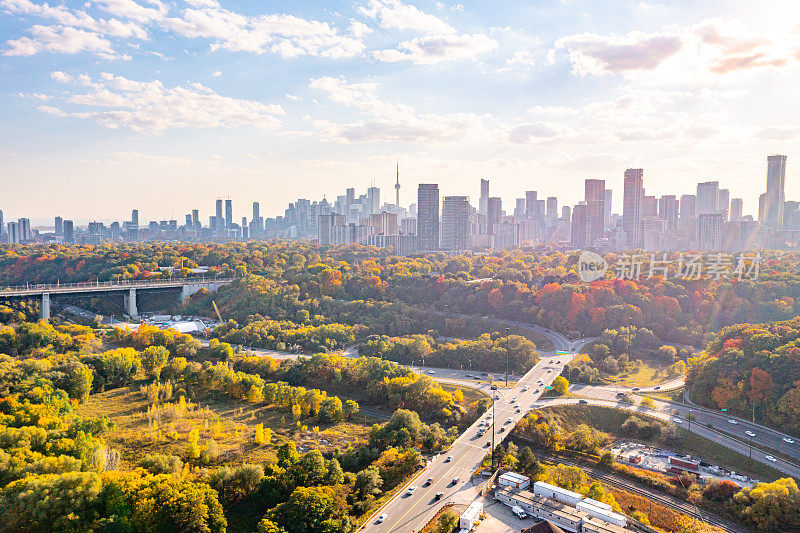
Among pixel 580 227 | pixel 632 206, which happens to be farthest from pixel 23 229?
pixel 632 206

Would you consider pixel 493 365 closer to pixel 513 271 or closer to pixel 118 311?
pixel 513 271

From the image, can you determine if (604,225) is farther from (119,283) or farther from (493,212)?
(119,283)

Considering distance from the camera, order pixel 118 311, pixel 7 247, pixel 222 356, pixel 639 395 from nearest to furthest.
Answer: pixel 639 395, pixel 222 356, pixel 118 311, pixel 7 247

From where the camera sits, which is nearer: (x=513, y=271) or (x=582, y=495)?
(x=582, y=495)

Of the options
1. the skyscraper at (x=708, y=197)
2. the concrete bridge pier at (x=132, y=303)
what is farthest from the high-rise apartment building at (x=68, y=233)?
the skyscraper at (x=708, y=197)

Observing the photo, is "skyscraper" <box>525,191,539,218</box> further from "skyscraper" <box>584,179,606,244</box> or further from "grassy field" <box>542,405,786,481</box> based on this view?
"grassy field" <box>542,405,786,481</box>

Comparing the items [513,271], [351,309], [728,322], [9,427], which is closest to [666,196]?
[513,271]

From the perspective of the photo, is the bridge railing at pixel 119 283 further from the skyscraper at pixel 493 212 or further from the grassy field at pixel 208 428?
the skyscraper at pixel 493 212
